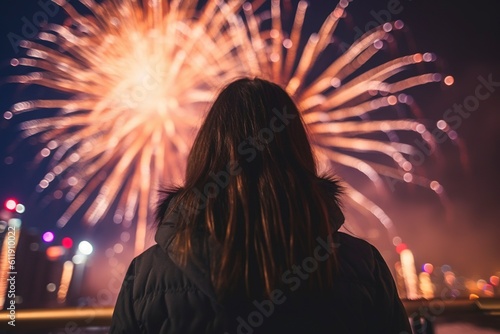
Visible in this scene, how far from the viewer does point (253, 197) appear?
1.53m

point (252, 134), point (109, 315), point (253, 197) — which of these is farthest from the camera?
point (109, 315)

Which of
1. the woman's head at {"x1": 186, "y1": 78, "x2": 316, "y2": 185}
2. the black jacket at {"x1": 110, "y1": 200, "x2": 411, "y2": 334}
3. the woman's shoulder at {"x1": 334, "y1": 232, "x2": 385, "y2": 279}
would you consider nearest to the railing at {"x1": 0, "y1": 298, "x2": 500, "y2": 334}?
the black jacket at {"x1": 110, "y1": 200, "x2": 411, "y2": 334}

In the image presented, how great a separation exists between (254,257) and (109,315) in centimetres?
132

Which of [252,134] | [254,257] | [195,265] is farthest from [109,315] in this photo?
[252,134]

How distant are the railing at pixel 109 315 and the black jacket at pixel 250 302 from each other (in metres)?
0.81

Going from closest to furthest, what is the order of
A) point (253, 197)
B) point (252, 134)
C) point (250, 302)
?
point (250, 302) < point (253, 197) < point (252, 134)

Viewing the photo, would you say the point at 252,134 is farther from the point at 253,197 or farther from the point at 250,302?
the point at 250,302

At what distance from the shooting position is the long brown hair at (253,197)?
142 cm

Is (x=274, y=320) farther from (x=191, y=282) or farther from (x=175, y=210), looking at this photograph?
(x=175, y=210)

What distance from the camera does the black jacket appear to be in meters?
1.41

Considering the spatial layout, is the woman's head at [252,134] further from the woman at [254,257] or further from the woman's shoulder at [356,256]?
the woman's shoulder at [356,256]

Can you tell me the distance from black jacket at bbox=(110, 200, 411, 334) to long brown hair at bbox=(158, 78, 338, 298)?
2.3 inches

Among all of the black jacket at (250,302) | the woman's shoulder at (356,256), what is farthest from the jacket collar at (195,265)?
the woman's shoulder at (356,256)

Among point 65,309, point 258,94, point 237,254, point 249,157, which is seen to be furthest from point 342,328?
point 65,309
